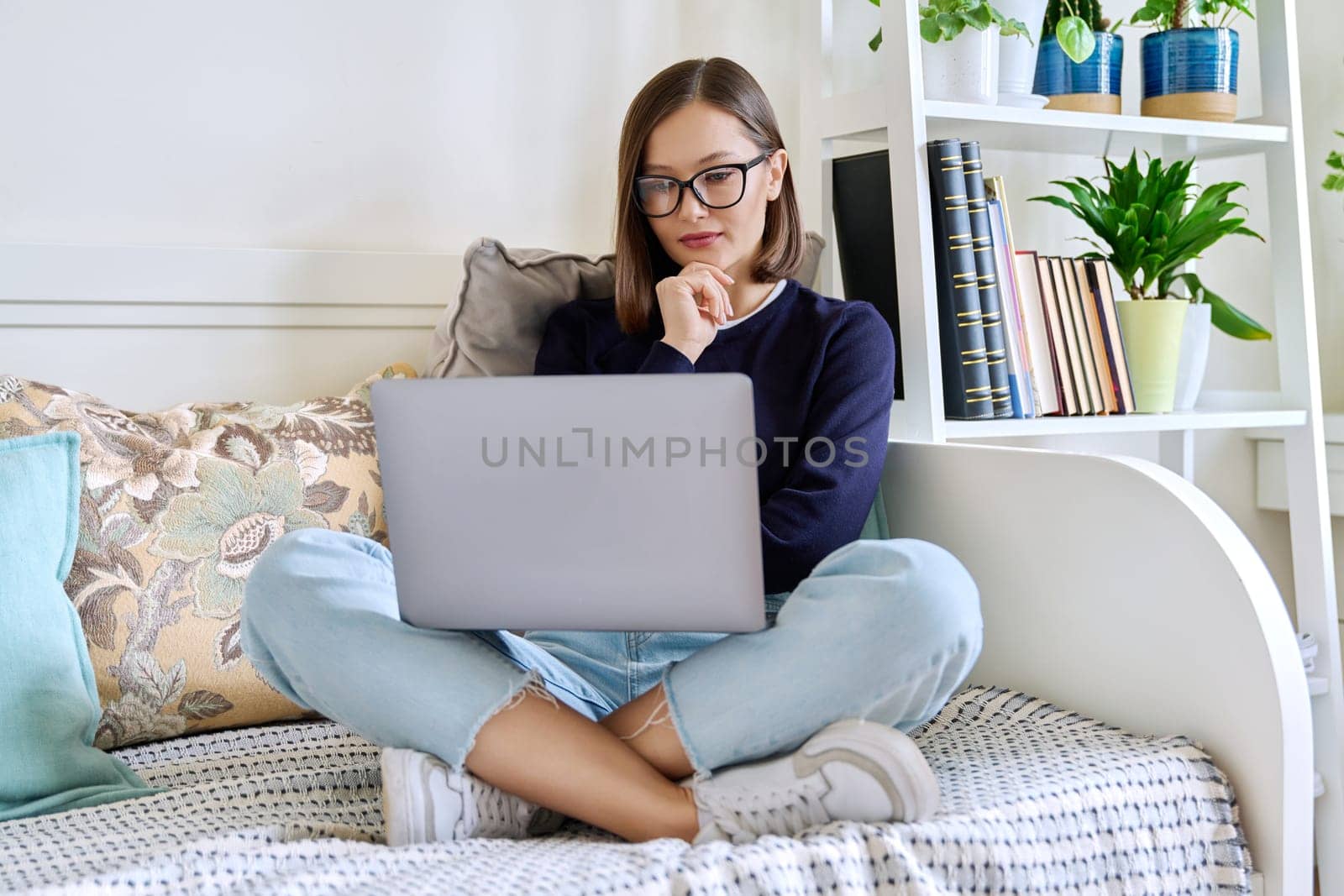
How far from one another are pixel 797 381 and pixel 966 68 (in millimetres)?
483

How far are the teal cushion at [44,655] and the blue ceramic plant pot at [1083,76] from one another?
1.27 m

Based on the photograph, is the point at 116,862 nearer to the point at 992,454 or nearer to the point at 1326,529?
the point at 992,454

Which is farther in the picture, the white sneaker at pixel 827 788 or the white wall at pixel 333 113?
the white wall at pixel 333 113

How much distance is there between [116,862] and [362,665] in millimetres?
210

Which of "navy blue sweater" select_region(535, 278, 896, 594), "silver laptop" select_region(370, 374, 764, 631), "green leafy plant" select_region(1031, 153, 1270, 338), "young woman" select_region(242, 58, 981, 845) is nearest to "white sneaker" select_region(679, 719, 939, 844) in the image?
"young woman" select_region(242, 58, 981, 845)

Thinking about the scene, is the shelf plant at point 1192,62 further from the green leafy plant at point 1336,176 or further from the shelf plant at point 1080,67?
the green leafy plant at point 1336,176

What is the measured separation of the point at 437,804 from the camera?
0.87m

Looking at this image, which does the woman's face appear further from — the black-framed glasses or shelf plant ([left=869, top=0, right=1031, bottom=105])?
shelf plant ([left=869, top=0, right=1031, bottom=105])

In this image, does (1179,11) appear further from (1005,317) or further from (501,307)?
(501,307)

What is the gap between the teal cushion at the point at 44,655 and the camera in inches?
38.2

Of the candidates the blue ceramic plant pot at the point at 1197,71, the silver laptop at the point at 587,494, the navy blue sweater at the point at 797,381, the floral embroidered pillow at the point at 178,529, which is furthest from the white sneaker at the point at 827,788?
the blue ceramic plant pot at the point at 1197,71

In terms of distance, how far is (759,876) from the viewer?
779 millimetres

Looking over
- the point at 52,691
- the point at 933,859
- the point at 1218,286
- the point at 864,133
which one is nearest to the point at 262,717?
the point at 52,691

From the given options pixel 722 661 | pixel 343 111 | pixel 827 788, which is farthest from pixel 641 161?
pixel 827 788
